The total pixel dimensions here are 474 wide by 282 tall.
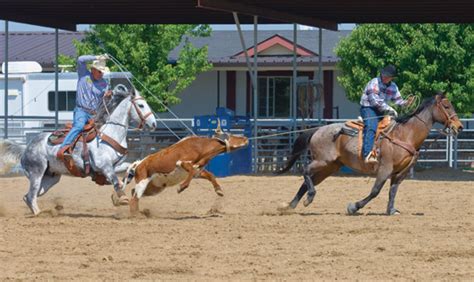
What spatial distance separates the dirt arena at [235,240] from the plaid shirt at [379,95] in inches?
53.8

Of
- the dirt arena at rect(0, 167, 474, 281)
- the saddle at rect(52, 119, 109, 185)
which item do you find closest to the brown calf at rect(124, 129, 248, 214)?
the dirt arena at rect(0, 167, 474, 281)

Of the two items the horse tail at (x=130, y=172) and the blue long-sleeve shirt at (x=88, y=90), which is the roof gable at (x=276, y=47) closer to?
the blue long-sleeve shirt at (x=88, y=90)

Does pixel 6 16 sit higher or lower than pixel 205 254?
higher

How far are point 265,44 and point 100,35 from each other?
6156 millimetres

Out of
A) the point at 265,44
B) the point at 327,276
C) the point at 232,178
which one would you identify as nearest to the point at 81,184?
the point at 232,178

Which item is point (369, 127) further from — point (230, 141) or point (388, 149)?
point (230, 141)

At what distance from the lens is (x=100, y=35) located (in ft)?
107

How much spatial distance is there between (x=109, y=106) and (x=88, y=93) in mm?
368

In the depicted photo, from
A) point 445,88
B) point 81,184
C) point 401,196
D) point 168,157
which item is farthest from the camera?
point 445,88

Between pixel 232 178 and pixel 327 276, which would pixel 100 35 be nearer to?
pixel 232 178

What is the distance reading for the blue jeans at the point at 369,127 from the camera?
13.8 meters

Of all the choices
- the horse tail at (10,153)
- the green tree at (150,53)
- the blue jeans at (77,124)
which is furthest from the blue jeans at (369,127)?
the green tree at (150,53)

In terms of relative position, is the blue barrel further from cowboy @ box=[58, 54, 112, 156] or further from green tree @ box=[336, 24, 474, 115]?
green tree @ box=[336, 24, 474, 115]

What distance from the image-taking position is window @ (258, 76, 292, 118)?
36656 millimetres
